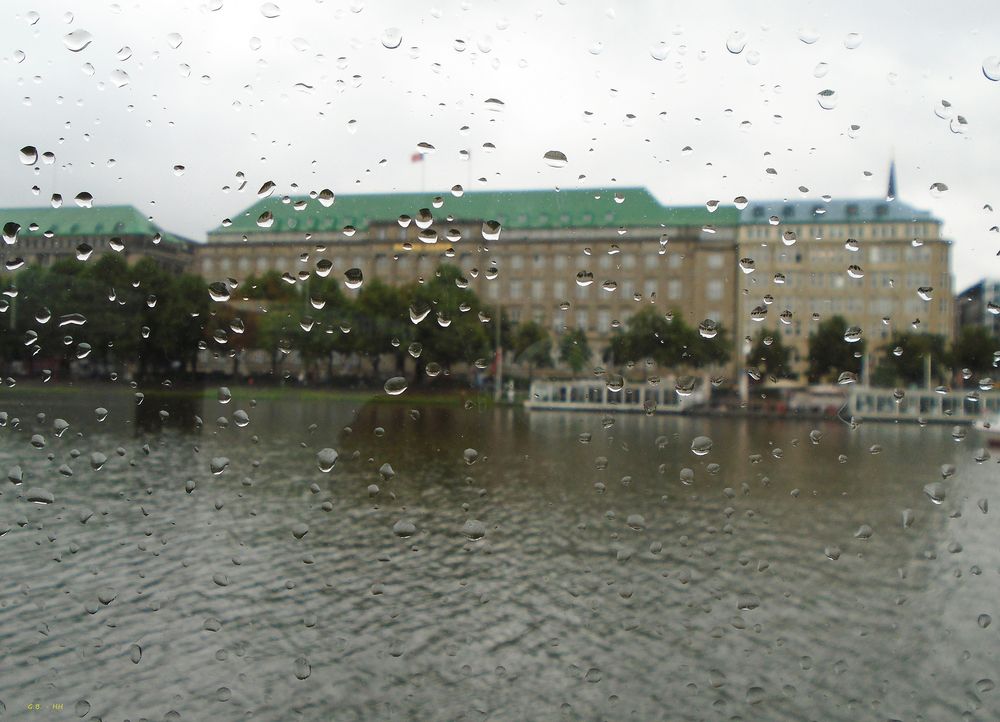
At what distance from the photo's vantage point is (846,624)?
3.17 metres

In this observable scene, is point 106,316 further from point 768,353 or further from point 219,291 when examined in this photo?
point 768,353

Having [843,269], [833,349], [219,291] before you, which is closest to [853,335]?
[833,349]

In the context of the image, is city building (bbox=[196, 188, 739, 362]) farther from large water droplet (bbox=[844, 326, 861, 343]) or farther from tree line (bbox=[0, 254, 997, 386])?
large water droplet (bbox=[844, 326, 861, 343])

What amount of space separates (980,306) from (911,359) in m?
0.23

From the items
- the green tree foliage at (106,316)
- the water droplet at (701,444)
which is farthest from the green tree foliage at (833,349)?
the green tree foliage at (106,316)

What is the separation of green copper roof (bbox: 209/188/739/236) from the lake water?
53 centimetres

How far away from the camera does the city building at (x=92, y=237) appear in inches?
87.8

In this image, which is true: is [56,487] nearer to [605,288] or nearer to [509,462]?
[509,462]

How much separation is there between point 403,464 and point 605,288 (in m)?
0.97

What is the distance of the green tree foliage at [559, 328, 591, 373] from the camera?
7.06 ft

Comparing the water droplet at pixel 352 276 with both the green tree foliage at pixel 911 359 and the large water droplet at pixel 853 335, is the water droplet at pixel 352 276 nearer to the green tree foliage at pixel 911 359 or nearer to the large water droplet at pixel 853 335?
the large water droplet at pixel 853 335

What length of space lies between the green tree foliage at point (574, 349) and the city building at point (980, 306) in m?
0.96

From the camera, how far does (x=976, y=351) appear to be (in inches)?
76.9

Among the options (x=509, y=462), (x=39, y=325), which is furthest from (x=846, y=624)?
(x=39, y=325)
